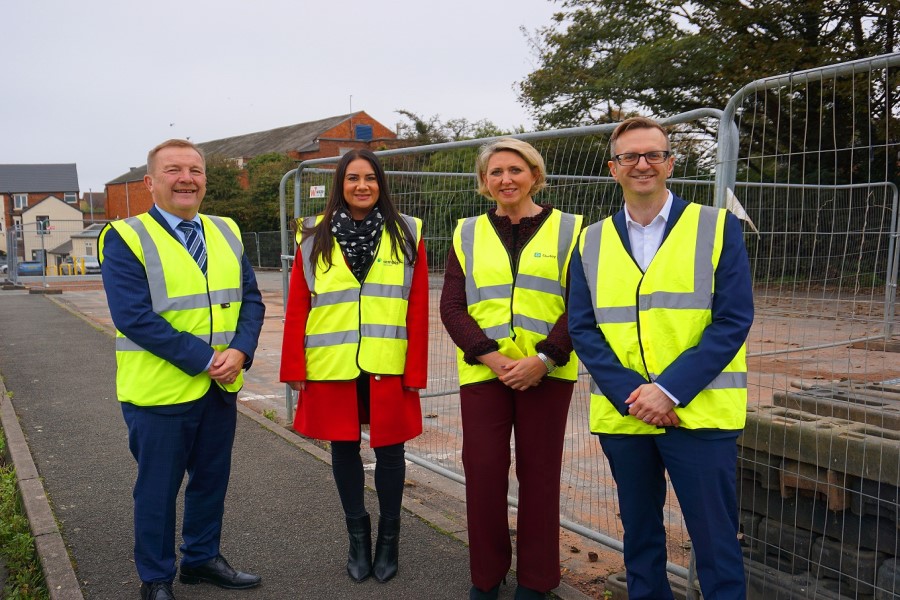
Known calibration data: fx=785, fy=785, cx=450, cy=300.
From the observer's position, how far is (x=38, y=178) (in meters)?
73.8

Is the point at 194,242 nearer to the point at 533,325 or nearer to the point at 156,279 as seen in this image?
the point at 156,279

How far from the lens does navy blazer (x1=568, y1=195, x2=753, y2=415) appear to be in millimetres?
2609

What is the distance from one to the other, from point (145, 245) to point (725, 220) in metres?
2.33

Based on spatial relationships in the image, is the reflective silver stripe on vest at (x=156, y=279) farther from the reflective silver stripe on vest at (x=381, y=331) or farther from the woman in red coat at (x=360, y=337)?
the reflective silver stripe on vest at (x=381, y=331)

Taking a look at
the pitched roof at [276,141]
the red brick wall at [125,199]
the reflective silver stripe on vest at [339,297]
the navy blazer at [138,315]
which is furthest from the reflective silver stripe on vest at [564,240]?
the red brick wall at [125,199]

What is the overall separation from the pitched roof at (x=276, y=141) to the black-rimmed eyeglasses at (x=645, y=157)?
45791 mm

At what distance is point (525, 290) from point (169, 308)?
4.98ft

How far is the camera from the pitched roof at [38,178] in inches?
2837

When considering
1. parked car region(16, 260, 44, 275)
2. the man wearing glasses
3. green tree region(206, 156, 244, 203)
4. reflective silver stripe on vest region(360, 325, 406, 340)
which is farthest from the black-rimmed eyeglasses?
parked car region(16, 260, 44, 275)

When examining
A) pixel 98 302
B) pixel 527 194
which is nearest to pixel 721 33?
pixel 98 302

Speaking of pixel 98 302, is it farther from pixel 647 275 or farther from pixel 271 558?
pixel 647 275

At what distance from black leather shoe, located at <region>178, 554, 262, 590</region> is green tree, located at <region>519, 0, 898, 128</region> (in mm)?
17838

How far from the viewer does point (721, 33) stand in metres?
20.0

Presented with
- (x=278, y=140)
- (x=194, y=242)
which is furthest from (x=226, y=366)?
(x=278, y=140)
